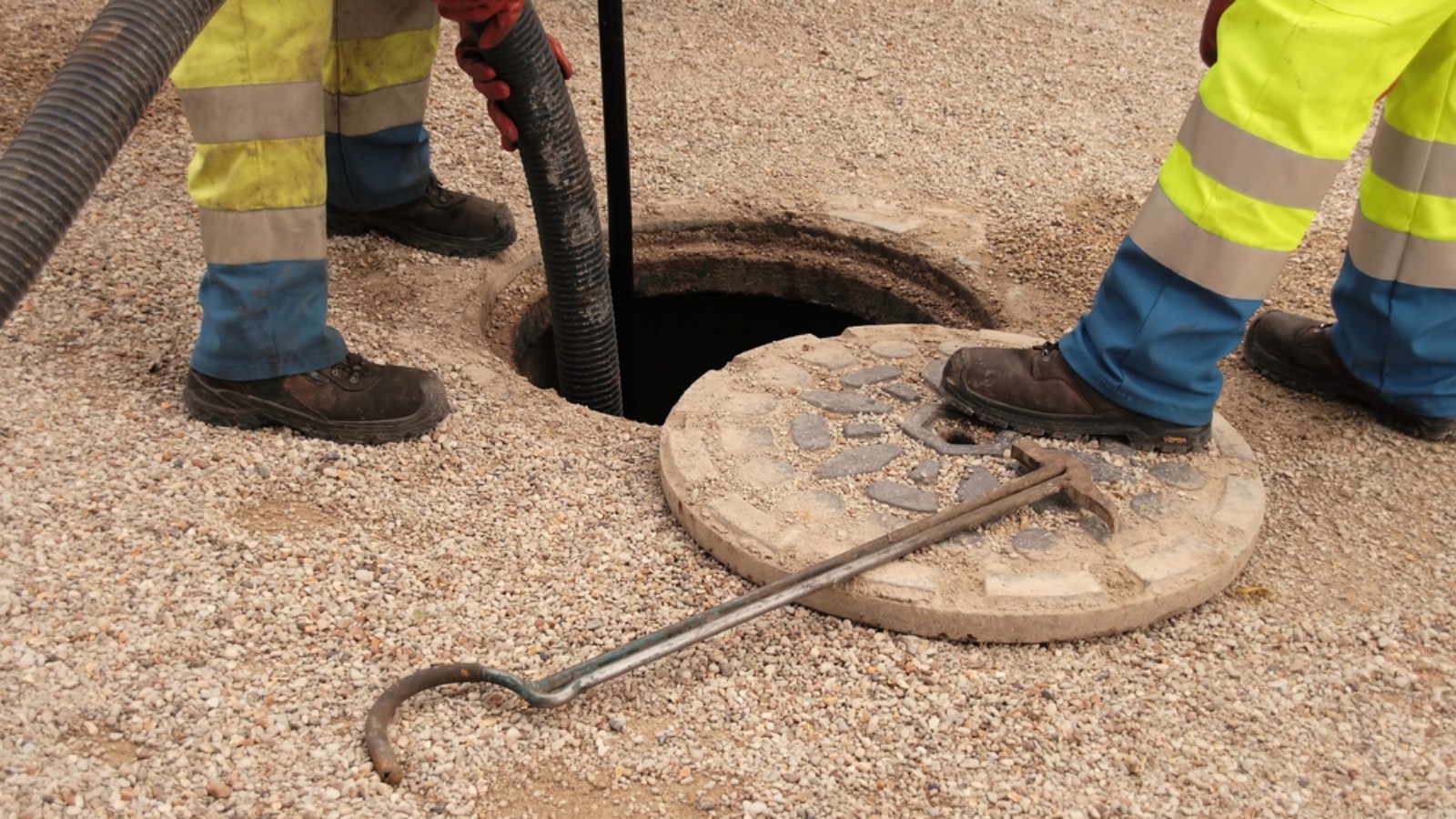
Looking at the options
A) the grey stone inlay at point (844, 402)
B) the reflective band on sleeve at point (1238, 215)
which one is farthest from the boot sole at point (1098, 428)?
the reflective band on sleeve at point (1238, 215)

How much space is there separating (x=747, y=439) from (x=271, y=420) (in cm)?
96

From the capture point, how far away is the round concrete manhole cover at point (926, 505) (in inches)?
80.9

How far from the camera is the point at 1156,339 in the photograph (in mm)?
2281

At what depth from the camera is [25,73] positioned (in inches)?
150

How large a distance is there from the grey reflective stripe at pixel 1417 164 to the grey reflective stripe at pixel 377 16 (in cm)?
214

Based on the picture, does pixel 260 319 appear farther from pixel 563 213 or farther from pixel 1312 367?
pixel 1312 367

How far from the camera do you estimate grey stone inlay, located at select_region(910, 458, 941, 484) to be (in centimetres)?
232

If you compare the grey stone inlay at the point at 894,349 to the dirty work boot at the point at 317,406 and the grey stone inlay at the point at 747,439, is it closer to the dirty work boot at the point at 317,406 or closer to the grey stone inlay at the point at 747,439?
the grey stone inlay at the point at 747,439

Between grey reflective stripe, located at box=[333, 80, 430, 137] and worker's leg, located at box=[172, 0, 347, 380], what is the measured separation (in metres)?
0.75

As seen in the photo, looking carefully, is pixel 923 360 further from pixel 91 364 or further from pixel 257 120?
pixel 91 364

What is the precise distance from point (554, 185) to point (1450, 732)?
2.04 meters

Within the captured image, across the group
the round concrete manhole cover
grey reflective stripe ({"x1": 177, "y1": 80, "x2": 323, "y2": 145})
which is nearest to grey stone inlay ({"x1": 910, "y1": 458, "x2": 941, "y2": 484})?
the round concrete manhole cover

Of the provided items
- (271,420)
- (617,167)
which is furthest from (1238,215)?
(271,420)

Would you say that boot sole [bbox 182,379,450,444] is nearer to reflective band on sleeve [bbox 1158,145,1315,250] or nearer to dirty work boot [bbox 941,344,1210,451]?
dirty work boot [bbox 941,344,1210,451]
